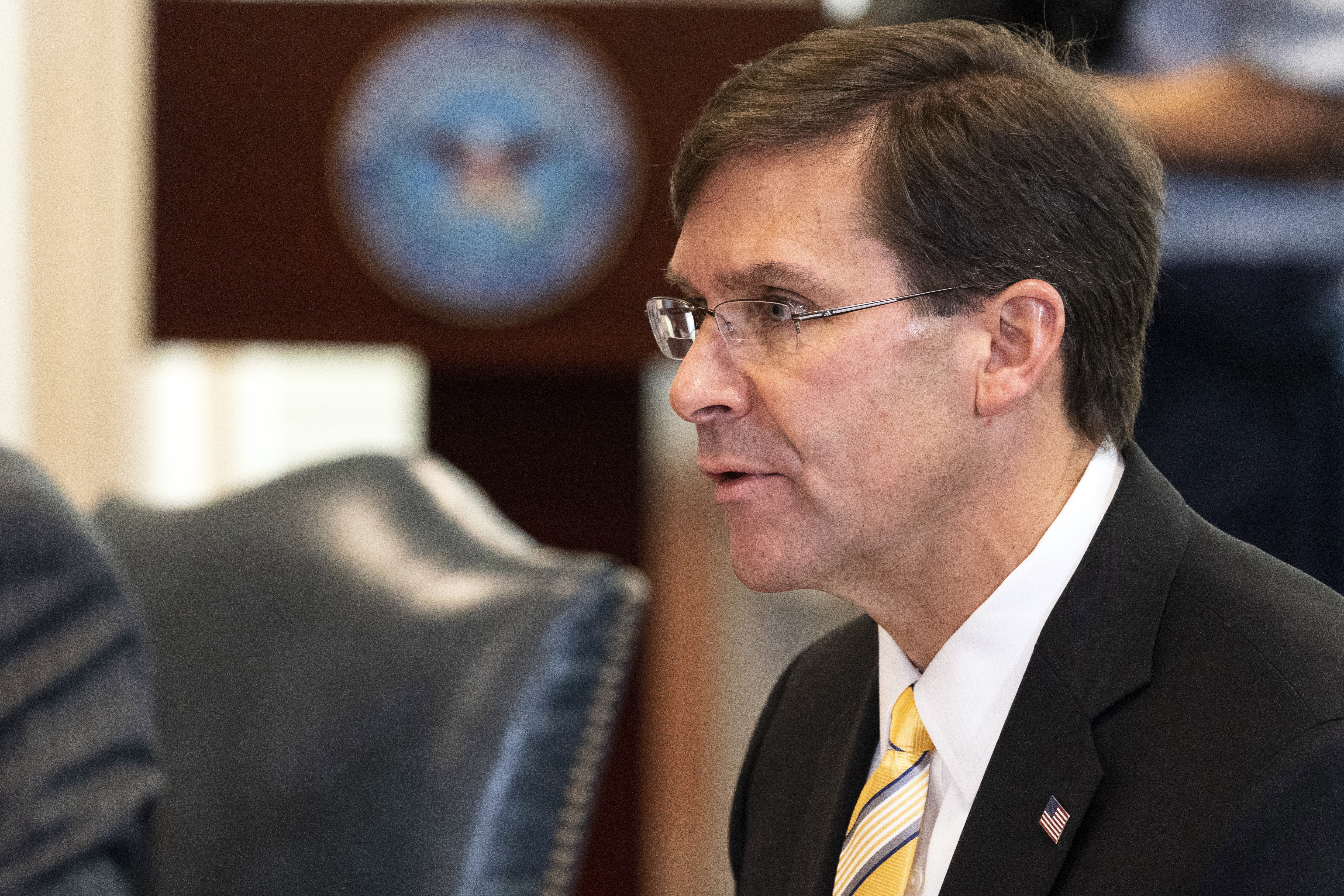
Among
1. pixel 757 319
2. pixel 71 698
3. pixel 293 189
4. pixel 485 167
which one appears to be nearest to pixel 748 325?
pixel 757 319

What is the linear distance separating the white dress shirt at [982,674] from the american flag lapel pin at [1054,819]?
3.8 inches

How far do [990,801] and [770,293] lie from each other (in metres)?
0.38

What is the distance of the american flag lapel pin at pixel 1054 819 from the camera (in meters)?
0.91

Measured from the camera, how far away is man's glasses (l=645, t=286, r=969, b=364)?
1046mm

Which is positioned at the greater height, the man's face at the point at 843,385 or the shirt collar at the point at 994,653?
the man's face at the point at 843,385

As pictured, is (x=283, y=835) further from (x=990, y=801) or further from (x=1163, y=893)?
(x=1163, y=893)

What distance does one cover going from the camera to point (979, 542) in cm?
104

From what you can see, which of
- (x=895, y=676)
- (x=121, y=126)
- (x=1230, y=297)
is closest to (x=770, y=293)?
(x=895, y=676)

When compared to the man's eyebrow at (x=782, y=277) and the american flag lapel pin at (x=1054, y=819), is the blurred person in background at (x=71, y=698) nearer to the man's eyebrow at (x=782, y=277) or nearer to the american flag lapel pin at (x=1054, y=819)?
the man's eyebrow at (x=782, y=277)

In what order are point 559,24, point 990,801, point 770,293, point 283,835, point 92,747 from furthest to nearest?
point 559,24, point 283,835, point 92,747, point 770,293, point 990,801

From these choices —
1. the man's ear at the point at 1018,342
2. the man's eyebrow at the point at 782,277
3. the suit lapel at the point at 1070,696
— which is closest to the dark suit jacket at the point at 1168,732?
the suit lapel at the point at 1070,696

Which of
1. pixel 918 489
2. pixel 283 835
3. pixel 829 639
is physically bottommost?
pixel 283 835

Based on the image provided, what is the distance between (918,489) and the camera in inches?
41.1

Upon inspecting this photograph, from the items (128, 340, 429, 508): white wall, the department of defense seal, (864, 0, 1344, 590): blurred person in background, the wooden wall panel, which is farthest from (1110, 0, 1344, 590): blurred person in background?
(128, 340, 429, 508): white wall
